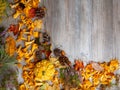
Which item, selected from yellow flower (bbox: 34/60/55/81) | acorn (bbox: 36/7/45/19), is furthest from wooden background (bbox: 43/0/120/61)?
yellow flower (bbox: 34/60/55/81)

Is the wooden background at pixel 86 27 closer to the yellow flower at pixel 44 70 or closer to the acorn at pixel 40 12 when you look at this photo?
the acorn at pixel 40 12

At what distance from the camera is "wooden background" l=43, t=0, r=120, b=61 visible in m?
2.14

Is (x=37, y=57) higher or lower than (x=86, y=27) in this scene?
lower

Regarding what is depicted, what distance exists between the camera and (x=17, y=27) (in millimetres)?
2010

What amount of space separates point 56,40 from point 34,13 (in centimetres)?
27

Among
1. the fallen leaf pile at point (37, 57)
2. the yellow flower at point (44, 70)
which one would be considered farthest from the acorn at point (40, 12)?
the yellow flower at point (44, 70)

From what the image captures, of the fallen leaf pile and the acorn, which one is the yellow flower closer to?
the fallen leaf pile

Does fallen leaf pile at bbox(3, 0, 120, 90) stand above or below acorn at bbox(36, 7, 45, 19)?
below

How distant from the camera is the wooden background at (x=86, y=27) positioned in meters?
2.14

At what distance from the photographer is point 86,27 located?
224 cm

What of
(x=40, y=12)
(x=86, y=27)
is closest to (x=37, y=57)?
(x=40, y=12)

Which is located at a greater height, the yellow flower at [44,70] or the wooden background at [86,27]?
the wooden background at [86,27]

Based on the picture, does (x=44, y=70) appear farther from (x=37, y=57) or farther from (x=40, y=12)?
(x=40, y=12)

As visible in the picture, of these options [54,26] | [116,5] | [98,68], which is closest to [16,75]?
[54,26]
